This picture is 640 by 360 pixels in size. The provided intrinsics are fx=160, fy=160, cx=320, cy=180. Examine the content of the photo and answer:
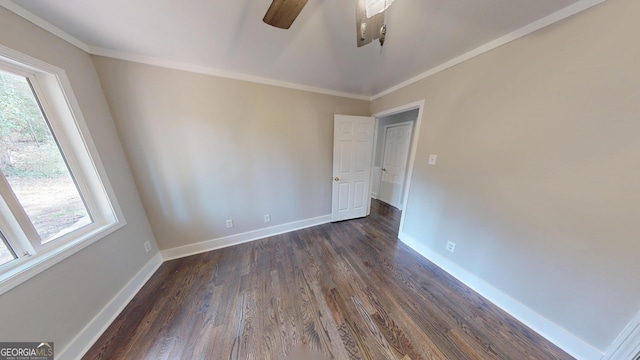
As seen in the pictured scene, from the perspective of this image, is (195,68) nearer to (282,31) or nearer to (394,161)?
(282,31)

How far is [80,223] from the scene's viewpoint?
4.44 feet

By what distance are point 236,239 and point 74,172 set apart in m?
1.61

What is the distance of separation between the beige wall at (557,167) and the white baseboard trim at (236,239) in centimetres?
202

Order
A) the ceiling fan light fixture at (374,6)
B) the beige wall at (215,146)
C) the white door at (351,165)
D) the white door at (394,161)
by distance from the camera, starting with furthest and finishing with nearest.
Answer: the white door at (394,161), the white door at (351,165), the beige wall at (215,146), the ceiling fan light fixture at (374,6)

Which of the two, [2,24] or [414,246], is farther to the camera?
[414,246]

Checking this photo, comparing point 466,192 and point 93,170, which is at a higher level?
point 93,170

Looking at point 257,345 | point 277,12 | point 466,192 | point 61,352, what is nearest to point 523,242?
point 466,192

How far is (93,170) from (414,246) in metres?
3.56

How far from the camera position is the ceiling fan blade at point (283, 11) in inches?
35.2

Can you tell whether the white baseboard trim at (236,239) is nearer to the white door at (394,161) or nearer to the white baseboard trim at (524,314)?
the white door at (394,161)

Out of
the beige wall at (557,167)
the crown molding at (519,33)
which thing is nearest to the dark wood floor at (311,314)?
the beige wall at (557,167)

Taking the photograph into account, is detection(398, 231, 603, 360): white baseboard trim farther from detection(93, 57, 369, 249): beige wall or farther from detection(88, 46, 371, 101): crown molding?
detection(88, 46, 371, 101): crown molding

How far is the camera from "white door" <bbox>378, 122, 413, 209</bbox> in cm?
332

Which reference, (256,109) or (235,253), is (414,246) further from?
(256,109)
